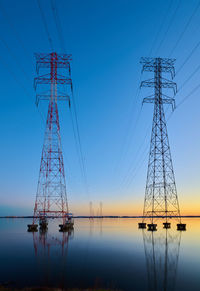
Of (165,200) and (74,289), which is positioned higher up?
(165,200)

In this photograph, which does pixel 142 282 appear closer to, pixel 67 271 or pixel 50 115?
pixel 67 271

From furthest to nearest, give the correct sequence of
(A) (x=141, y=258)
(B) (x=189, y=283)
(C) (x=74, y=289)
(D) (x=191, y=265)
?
(A) (x=141, y=258), (D) (x=191, y=265), (B) (x=189, y=283), (C) (x=74, y=289)

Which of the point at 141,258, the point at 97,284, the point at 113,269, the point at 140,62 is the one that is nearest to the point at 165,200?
the point at 141,258

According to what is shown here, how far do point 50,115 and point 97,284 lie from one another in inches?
1467

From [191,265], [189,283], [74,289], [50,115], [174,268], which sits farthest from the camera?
[50,115]

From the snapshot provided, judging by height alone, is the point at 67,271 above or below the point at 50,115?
below

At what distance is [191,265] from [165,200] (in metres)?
26.2

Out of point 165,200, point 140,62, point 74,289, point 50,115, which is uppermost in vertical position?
point 140,62

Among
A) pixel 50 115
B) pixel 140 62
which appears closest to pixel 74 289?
pixel 50 115

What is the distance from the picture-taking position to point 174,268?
918 inches

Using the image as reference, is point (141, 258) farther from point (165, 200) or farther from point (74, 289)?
point (165, 200)

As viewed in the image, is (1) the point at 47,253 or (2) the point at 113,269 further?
(1) the point at 47,253

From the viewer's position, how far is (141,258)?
28453 mm

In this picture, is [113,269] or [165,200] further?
[165,200]
